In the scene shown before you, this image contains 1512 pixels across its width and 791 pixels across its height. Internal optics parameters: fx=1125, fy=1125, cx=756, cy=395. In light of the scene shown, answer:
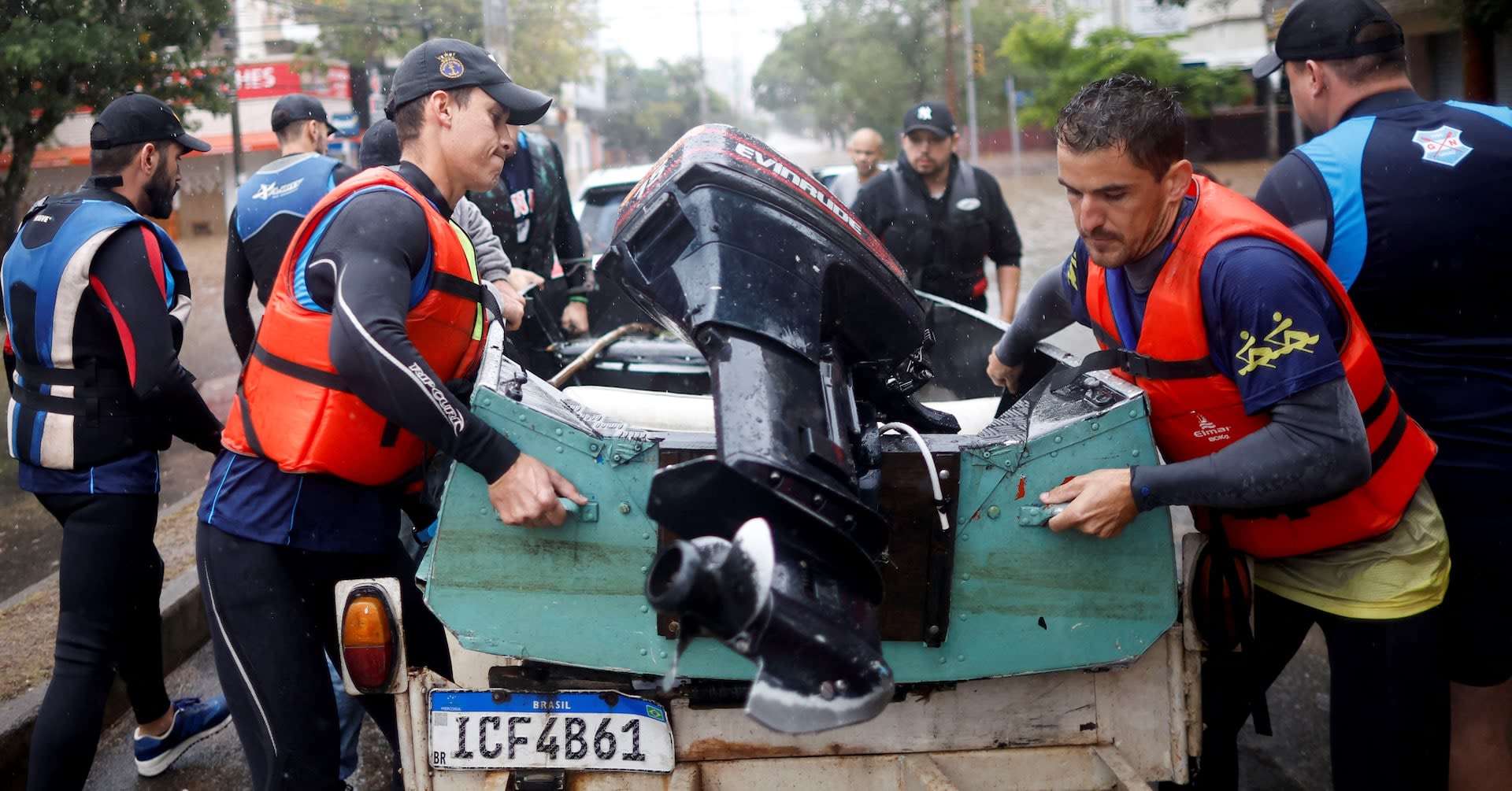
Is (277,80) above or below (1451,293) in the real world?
above

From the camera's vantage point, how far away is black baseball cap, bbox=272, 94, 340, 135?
4.49 metres

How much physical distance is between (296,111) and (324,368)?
106 inches

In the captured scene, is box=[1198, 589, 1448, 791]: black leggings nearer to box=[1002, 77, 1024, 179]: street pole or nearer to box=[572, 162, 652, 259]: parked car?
box=[572, 162, 652, 259]: parked car

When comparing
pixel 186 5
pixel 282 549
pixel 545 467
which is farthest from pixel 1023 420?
pixel 186 5

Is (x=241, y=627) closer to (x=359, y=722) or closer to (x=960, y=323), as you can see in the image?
(x=359, y=722)

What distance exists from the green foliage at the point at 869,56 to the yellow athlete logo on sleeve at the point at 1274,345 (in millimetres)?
51371

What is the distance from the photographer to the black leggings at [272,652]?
2348 millimetres

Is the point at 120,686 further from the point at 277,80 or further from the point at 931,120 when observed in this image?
the point at 277,80

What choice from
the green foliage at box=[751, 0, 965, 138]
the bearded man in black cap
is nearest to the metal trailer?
the bearded man in black cap

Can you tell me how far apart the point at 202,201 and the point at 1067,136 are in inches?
739

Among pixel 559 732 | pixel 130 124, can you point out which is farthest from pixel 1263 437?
pixel 130 124

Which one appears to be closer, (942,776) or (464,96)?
(942,776)

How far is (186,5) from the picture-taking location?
43.9 feet

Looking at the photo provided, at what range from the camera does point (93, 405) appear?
9.96 ft
